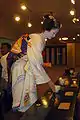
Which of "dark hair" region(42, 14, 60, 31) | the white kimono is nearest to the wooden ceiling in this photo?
"dark hair" region(42, 14, 60, 31)

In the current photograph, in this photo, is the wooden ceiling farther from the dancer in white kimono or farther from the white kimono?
the white kimono

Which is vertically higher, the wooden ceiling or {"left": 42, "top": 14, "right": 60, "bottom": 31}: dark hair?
the wooden ceiling

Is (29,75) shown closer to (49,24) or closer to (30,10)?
(49,24)

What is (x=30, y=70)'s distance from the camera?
209 cm

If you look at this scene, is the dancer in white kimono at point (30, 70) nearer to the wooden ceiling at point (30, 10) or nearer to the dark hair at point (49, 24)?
the dark hair at point (49, 24)

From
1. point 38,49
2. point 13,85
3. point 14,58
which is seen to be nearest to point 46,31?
point 38,49

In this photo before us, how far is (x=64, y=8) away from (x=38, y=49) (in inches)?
165

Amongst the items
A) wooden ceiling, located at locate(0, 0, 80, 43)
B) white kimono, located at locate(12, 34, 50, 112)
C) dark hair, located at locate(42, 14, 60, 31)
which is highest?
wooden ceiling, located at locate(0, 0, 80, 43)

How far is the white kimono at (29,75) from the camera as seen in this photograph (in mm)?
2068

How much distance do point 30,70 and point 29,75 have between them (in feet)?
0.16

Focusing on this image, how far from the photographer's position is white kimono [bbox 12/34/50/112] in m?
2.07

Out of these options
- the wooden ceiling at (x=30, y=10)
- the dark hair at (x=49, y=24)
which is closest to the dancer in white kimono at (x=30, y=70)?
the dark hair at (x=49, y=24)

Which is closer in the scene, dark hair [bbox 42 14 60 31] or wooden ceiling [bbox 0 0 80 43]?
dark hair [bbox 42 14 60 31]

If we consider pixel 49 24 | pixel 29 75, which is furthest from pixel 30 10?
Answer: pixel 29 75
